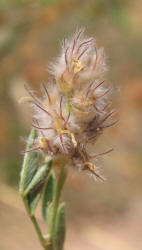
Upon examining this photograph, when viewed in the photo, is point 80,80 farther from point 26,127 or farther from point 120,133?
point 120,133

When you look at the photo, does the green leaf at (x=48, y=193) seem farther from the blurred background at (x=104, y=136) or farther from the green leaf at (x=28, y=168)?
the blurred background at (x=104, y=136)

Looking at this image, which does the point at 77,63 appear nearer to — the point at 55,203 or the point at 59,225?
the point at 55,203

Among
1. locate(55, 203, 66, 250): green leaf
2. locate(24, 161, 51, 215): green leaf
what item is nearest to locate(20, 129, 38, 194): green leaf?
locate(24, 161, 51, 215): green leaf

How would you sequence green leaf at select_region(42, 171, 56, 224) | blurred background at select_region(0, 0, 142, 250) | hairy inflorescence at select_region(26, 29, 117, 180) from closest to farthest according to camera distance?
1. hairy inflorescence at select_region(26, 29, 117, 180)
2. green leaf at select_region(42, 171, 56, 224)
3. blurred background at select_region(0, 0, 142, 250)

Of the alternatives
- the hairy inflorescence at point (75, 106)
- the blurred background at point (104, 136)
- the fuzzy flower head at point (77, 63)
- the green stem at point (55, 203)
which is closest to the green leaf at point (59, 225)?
the green stem at point (55, 203)

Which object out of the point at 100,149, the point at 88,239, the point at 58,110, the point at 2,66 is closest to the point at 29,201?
the point at 58,110

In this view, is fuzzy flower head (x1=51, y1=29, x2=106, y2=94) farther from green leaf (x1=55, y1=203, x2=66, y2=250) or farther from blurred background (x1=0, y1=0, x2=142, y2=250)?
blurred background (x1=0, y1=0, x2=142, y2=250)
